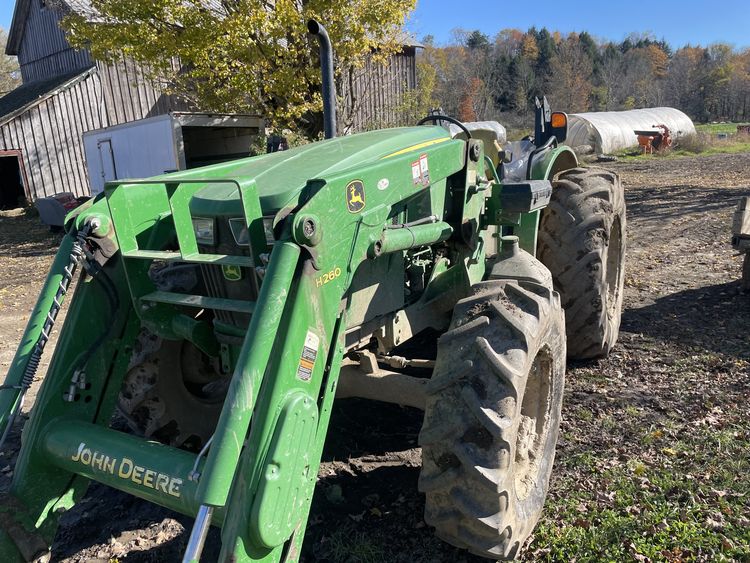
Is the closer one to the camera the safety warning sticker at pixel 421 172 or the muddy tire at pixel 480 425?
the muddy tire at pixel 480 425

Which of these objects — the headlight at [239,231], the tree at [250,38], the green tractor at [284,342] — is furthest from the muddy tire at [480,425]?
the tree at [250,38]

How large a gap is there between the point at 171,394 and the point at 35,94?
2250cm

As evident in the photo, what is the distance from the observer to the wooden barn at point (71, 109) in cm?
2055

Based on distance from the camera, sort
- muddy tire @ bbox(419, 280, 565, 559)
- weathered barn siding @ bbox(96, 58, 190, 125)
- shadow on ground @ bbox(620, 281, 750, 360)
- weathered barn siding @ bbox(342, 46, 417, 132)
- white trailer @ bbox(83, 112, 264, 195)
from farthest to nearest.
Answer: weathered barn siding @ bbox(342, 46, 417, 132) → weathered barn siding @ bbox(96, 58, 190, 125) → white trailer @ bbox(83, 112, 264, 195) → shadow on ground @ bbox(620, 281, 750, 360) → muddy tire @ bbox(419, 280, 565, 559)

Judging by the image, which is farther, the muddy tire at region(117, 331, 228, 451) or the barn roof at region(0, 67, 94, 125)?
the barn roof at region(0, 67, 94, 125)

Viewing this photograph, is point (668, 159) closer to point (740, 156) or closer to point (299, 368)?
point (740, 156)

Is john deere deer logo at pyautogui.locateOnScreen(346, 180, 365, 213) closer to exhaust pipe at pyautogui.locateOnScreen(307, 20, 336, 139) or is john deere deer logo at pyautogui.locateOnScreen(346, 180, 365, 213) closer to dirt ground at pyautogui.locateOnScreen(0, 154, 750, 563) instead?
exhaust pipe at pyautogui.locateOnScreen(307, 20, 336, 139)

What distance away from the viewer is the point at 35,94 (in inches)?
868

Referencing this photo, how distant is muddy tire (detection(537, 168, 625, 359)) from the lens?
15.5 ft

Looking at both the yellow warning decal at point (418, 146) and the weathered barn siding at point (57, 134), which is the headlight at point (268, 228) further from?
the weathered barn siding at point (57, 134)

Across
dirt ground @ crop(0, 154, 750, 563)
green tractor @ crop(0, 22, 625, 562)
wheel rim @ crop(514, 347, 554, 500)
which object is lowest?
dirt ground @ crop(0, 154, 750, 563)

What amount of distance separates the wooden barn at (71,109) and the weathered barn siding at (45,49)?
2.8 inches

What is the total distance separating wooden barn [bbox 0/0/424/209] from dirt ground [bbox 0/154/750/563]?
13818 millimetres

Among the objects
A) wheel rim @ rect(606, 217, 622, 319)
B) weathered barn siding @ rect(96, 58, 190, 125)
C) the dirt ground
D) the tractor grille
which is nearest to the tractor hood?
the tractor grille
